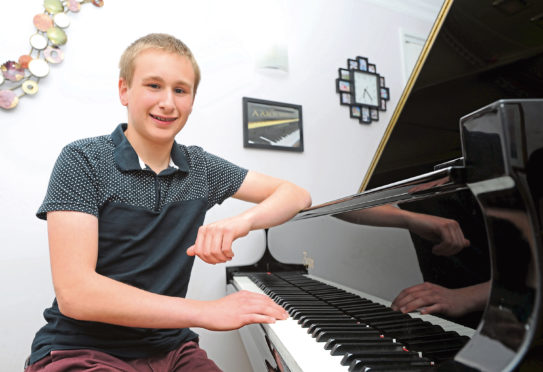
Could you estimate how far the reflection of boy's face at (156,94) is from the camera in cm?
110

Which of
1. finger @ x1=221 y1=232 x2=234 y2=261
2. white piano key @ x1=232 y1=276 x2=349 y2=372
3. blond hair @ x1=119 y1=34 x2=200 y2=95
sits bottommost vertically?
white piano key @ x1=232 y1=276 x2=349 y2=372

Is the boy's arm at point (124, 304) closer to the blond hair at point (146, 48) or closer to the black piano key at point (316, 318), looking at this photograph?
the black piano key at point (316, 318)

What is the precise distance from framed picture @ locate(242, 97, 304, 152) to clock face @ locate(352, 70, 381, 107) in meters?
0.55

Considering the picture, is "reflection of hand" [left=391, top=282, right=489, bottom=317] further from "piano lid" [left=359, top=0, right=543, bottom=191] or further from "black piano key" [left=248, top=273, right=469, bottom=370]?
"piano lid" [left=359, top=0, right=543, bottom=191]

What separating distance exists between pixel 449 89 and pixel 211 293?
5.26ft

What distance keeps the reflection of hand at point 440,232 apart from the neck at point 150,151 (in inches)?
31.6

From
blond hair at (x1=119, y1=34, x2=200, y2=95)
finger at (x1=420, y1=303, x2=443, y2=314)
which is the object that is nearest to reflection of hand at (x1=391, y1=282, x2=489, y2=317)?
finger at (x1=420, y1=303, x2=443, y2=314)

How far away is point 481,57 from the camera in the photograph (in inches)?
51.3

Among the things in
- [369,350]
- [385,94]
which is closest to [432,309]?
[369,350]

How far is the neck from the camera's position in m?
1.15

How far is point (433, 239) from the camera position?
24.6 inches

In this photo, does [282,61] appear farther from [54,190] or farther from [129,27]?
[54,190]

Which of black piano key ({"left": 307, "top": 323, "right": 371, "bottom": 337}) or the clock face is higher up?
the clock face

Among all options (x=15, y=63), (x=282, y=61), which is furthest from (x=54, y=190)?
(x=282, y=61)
